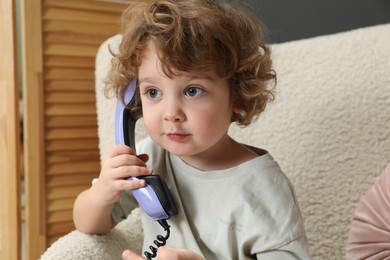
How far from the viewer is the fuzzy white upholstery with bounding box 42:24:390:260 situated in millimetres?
A: 1129

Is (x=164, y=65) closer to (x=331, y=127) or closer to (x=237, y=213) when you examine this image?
(x=237, y=213)

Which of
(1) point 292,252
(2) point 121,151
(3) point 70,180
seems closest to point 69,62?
(3) point 70,180

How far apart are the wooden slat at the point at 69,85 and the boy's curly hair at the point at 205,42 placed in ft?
2.09

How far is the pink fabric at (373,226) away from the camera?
86 cm

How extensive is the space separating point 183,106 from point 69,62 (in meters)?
0.84

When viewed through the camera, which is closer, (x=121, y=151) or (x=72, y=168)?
(x=121, y=151)

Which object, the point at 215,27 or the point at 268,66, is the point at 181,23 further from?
the point at 268,66

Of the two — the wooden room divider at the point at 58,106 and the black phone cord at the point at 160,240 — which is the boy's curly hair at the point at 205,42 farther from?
the wooden room divider at the point at 58,106

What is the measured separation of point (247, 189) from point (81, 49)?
914 mm

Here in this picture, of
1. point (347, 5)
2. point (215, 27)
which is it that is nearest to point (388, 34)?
point (347, 5)

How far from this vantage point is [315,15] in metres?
1.50

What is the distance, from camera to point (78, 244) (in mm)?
954

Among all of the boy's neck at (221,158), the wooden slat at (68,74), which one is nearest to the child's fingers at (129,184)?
the boy's neck at (221,158)

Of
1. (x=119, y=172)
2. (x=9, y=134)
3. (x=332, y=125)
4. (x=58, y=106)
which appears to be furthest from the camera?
(x=58, y=106)
